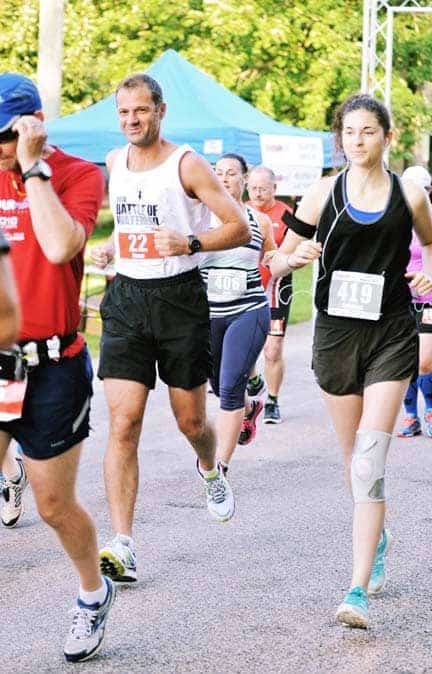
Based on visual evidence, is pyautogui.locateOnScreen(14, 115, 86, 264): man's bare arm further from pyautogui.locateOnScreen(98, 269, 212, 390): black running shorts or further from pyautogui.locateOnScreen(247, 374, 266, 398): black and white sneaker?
pyautogui.locateOnScreen(247, 374, 266, 398): black and white sneaker

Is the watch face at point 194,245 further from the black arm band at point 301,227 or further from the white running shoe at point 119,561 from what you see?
the white running shoe at point 119,561

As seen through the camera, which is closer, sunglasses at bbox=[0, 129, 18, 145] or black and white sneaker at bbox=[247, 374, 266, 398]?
sunglasses at bbox=[0, 129, 18, 145]

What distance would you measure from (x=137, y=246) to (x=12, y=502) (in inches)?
66.9

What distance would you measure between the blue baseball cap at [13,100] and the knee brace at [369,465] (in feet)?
6.13

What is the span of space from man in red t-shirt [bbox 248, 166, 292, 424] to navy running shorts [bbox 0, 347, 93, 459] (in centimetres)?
566

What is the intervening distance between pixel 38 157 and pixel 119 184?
1.86 meters

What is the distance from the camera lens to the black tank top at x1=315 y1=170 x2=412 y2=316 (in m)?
5.44

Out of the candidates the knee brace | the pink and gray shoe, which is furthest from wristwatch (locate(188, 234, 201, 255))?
the pink and gray shoe

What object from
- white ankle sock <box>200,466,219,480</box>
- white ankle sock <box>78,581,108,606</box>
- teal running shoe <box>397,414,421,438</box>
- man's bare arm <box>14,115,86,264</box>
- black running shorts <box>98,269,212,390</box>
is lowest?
teal running shoe <box>397,414,421,438</box>

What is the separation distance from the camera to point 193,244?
19.2 ft

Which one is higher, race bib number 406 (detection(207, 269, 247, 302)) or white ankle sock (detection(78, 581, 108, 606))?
race bib number 406 (detection(207, 269, 247, 302))

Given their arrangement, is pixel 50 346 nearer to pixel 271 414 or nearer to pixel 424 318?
pixel 424 318

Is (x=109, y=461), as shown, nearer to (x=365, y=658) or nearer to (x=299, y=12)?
(x=365, y=658)

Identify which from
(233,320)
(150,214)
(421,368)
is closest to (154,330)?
(150,214)
